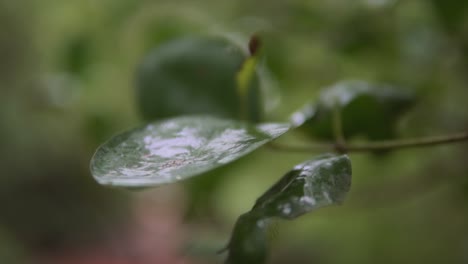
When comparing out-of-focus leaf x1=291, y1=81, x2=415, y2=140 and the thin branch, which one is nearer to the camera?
the thin branch

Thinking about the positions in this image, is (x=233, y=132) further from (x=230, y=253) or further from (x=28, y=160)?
(x=28, y=160)

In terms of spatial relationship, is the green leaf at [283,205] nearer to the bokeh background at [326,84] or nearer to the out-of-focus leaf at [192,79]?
the bokeh background at [326,84]

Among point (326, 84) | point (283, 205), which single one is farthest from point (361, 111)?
point (326, 84)

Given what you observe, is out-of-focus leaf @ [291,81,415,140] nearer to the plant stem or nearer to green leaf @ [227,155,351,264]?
the plant stem

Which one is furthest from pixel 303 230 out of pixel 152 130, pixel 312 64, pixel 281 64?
pixel 152 130

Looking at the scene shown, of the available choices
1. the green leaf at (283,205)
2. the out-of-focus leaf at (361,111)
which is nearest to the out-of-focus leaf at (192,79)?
the out-of-focus leaf at (361,111)

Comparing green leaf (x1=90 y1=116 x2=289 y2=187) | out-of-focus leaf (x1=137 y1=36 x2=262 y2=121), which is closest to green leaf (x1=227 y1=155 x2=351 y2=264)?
green leaf (x1=90 y1=116 x2=289 y2=187)
